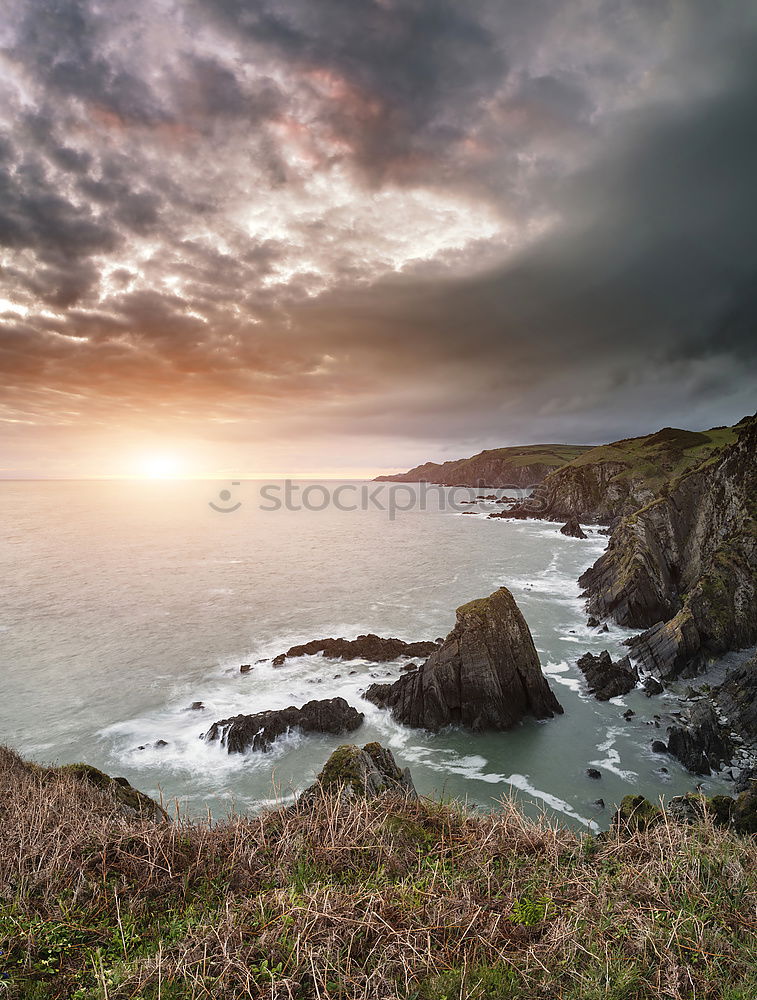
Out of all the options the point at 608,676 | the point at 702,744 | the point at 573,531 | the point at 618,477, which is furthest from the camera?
the point at 618,477

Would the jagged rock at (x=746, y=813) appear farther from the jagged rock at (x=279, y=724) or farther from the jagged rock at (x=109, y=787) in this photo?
the jagged rock at (x=279, y=724)

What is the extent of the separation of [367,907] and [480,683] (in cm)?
2462

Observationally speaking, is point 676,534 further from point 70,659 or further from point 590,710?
point 70,659

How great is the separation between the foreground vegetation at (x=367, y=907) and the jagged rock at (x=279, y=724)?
19.9 m

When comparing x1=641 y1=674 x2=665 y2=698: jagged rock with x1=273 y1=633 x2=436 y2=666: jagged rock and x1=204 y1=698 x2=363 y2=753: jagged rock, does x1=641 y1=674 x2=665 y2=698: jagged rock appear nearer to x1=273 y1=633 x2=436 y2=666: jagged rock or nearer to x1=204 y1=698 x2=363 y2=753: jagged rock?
x1=273 y1=633 x2=436 y2=666: jagged rock

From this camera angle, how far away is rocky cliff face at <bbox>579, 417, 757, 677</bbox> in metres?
30.9

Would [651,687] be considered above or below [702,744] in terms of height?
below

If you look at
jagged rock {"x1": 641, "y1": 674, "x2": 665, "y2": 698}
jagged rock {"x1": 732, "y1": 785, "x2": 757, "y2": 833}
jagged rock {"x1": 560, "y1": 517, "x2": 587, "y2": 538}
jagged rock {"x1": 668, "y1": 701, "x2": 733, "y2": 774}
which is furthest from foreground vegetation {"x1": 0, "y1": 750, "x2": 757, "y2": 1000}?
jagged rock {"x1": 560, "y1": 517, "x2": 587, "y2": 538}

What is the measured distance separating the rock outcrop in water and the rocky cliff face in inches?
443

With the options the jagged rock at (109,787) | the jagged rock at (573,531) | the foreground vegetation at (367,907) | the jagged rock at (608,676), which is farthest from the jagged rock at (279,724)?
the jagged rock at (573,531)

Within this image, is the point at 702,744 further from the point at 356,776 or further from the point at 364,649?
the point at 364,649

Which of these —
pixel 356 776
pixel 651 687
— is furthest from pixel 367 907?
pixel 651 687

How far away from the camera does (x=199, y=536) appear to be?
106m

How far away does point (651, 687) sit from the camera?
30.0 meters
